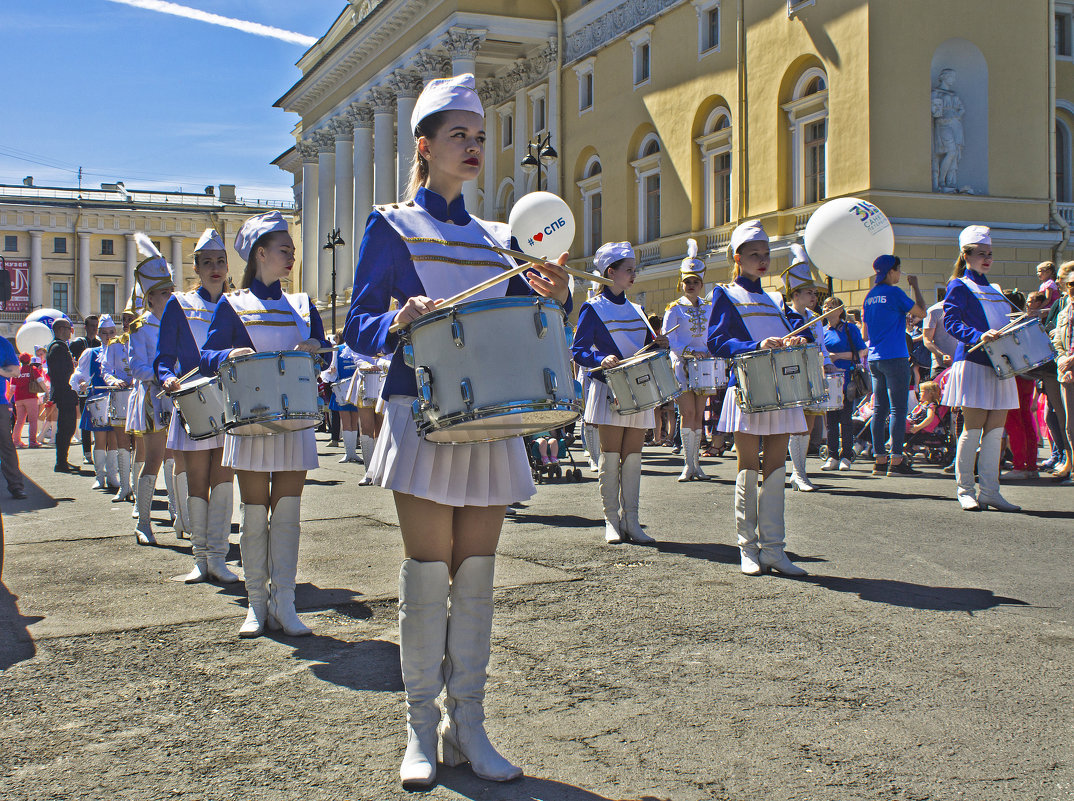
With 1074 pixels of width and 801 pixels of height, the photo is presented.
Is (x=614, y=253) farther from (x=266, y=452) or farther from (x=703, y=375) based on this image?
(x=703, y=375)

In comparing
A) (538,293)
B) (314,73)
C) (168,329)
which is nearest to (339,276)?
(314,73)

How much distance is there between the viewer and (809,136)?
88.6 ft

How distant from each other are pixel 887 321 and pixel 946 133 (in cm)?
1446

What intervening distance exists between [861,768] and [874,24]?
77.5ft

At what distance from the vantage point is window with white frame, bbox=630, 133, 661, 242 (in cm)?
3488

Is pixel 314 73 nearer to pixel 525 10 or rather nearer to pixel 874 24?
pixel 525 10

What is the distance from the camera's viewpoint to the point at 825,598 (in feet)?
19.5

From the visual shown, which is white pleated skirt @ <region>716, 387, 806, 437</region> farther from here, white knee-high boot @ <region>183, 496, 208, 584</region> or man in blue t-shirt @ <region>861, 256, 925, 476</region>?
man in blue t-shirt @ <region>861, 256, 925, 476</region>

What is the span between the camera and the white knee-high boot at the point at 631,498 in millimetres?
8141

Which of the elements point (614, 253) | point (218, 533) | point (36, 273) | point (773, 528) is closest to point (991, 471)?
point (773, 528)

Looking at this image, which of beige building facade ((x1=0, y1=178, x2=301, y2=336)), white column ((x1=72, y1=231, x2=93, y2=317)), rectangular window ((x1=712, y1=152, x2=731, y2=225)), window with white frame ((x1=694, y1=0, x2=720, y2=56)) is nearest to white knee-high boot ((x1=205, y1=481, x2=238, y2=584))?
rectangular window ((x1=712, y1=152, x2=731, y2=225))

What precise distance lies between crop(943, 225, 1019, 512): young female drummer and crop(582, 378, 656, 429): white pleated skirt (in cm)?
286

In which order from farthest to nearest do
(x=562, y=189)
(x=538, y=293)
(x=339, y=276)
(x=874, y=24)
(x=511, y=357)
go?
1. (x=339, y=276)
2. (x=562, y=189)
3. (x=874, y=24)
4. (x=538, y=293)
5. (x=511, y=357)

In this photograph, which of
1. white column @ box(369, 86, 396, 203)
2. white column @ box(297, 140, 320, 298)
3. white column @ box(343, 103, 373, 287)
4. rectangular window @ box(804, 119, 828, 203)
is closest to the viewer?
rectangular window @ box(804, 119, 828, 203)
